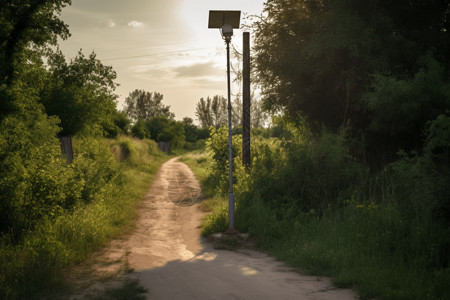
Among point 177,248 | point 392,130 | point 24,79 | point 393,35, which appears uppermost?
point 393,35

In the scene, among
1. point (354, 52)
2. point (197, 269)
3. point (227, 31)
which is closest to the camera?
point (197, 269)

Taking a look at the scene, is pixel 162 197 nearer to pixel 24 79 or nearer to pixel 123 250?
pixel 123 250

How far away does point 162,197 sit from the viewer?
15.0 metres

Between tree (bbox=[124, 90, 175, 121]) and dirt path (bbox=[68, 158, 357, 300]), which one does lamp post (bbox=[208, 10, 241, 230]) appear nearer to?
dirt path (bbox=[68, 158, 357, 300])

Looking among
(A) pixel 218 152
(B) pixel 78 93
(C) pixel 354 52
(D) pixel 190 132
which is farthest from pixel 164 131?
(C) pixel 354 52

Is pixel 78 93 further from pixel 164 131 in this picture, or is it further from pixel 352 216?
pixel 164 131

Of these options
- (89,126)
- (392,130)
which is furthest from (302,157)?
(89,126)

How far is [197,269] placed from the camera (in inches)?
245

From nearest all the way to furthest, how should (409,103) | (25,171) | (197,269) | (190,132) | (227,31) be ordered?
(197,269) < (25,171) < (409,103) < (227,31) < (190,132)

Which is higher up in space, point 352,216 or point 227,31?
point 227,31

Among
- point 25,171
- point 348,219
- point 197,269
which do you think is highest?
point 25,171

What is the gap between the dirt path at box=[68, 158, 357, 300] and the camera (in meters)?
5.01

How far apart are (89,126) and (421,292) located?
1149 centimetres

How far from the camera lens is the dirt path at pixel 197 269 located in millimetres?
5012
